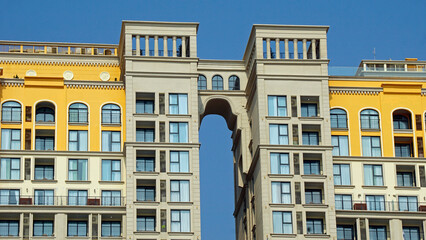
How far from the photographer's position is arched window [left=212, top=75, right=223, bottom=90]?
122125 mm

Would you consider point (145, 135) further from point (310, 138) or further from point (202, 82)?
point (310, 138)

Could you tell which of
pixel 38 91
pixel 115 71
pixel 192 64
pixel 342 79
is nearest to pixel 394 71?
pixel 342 79

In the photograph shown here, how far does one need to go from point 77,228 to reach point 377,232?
30626 mm

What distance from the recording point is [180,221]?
110m

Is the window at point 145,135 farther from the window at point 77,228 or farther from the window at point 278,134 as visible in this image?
the window at point 278,134

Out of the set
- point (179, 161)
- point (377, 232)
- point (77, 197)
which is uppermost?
point (179, 161)

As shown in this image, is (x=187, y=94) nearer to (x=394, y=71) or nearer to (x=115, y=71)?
(x=115, y=71)

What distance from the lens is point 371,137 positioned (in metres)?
117

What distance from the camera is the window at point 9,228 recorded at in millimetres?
109438

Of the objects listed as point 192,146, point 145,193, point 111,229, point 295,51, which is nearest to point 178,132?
point 192,146

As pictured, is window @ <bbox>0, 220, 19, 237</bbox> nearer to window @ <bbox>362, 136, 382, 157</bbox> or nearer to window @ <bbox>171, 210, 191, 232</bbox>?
window @ <bbox>171, 210, 191, 232</bbox>

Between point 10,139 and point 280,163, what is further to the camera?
point 10,139

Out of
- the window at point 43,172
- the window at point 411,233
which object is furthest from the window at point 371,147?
the window at point 43,172

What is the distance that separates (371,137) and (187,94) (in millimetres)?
20083
